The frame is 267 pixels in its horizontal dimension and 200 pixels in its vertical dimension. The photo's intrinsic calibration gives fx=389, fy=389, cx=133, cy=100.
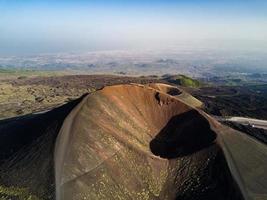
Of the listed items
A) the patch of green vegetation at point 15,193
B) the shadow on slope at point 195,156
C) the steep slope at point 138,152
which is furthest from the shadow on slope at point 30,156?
the shadow on slope at point 195,156

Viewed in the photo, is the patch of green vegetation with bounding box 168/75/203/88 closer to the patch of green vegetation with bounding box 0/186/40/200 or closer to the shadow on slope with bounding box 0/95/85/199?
the shadow on slope with bounding box 0/95/85/199

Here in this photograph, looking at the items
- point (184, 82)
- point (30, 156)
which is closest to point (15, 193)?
point (30, 156)

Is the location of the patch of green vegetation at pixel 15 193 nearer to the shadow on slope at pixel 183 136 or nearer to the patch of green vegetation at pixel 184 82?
the shadow on slope at pixel 183 136

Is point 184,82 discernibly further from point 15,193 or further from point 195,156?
point 15,193

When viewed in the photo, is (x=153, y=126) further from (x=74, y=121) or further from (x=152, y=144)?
(x=74, y=121)

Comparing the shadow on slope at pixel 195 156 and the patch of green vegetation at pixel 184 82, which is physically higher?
the shadow on slope at pixel 195 156
